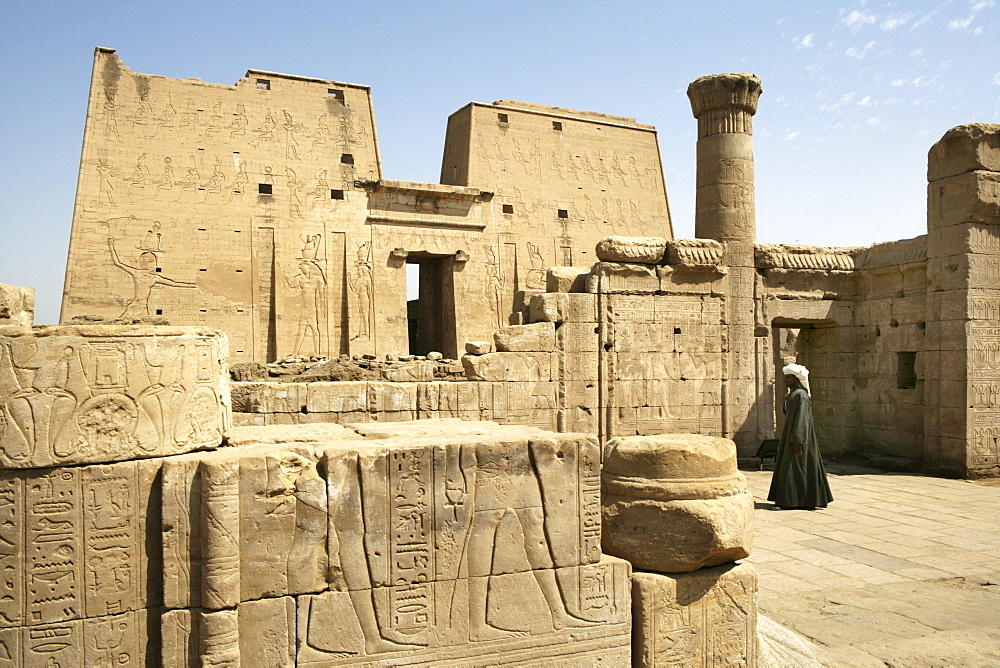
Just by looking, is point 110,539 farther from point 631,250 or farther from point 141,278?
point 141,278

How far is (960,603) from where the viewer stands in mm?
5102

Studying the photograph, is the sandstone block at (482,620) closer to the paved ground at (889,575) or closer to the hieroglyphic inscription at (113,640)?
the hieroglyphic inscription at (113,640)

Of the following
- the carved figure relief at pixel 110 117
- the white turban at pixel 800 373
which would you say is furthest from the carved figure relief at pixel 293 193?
the white turban at pixel 800 373

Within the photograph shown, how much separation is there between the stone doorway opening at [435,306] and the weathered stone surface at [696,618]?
39.2 ft

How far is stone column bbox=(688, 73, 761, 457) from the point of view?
11.1 metres

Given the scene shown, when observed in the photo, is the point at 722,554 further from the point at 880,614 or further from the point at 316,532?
the point at 316,532

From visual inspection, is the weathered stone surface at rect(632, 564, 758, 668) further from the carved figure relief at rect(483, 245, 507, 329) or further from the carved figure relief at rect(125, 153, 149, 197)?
the carved figure relief at rect(125, 153, 149, 197)

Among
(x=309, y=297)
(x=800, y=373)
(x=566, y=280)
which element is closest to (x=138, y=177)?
(x=309, y=297)

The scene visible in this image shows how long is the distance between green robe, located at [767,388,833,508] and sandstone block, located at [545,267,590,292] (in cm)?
329

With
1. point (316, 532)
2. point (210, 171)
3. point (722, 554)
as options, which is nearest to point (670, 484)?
point (722, 554)

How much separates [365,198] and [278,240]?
195 centimetres

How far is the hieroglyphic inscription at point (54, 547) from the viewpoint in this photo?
9.84ft

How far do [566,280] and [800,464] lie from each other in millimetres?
3845

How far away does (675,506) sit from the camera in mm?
3984
